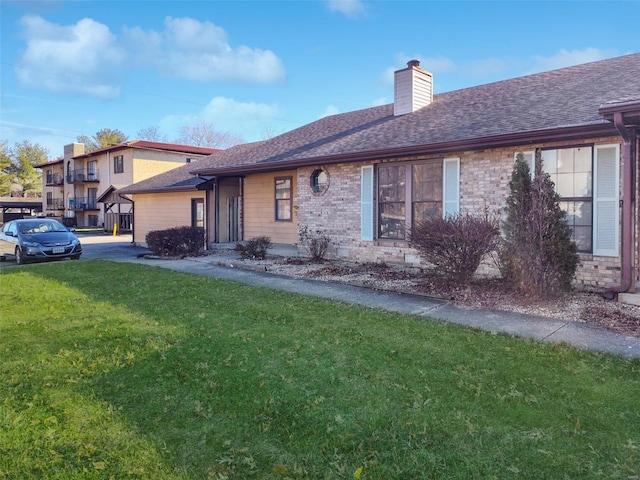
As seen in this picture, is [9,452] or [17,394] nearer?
[9,452]

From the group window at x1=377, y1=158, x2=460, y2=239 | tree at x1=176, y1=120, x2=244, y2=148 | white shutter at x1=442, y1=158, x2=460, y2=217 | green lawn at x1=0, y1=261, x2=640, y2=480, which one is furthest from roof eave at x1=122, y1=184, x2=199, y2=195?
tree at x1=176, y1=120, x2=244, y2=148

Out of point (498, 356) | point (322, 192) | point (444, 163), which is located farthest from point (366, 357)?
point (322, 192)

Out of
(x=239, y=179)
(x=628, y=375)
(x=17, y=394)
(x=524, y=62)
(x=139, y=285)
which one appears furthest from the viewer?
(x=524, y=62)

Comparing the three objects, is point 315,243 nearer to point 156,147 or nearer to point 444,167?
point 444,167

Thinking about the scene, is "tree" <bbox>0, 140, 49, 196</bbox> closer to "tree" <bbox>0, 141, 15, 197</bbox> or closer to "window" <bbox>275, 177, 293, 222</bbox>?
"tree" <bbox>0, 141, 15, 197</bbox>

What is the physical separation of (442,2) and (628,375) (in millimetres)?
11760

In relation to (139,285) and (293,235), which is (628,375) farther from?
(293,235)

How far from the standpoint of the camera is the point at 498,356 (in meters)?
4.47

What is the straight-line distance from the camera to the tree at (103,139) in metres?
55.2

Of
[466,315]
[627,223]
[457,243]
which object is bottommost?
[466,315]

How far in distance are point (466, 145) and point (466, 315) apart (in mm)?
4078

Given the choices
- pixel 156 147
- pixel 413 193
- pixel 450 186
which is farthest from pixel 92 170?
pixel 450 186

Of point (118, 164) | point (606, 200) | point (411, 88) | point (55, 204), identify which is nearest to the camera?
point (606, 200)

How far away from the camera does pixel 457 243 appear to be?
7.51m
